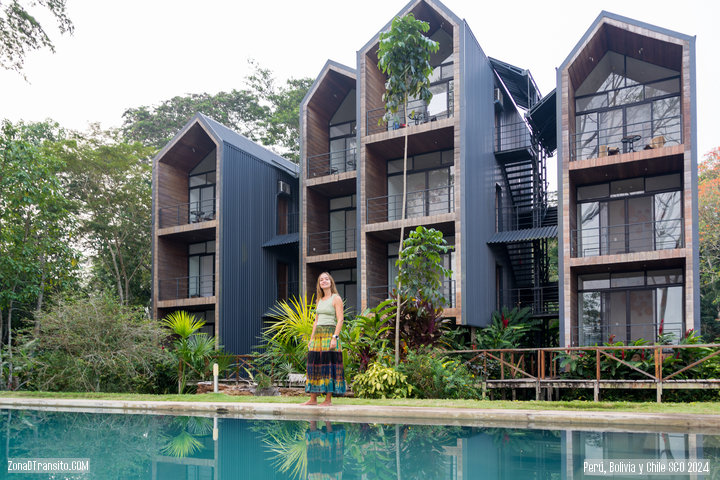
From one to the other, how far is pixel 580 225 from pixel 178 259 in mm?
13749

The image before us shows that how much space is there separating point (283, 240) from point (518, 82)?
964 centimetres

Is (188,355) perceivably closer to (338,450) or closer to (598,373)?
(598,373)

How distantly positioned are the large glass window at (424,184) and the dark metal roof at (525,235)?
5.26 feet

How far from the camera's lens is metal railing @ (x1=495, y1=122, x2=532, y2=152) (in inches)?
872

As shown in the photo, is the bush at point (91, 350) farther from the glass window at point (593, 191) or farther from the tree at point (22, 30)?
the glass window at point (593, 191)

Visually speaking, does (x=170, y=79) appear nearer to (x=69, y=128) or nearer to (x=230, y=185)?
(x=69, y=128)

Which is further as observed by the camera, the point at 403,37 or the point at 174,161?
the point at 174,161

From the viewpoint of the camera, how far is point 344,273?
22016 millimetres

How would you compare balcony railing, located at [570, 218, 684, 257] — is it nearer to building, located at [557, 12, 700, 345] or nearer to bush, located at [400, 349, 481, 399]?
building, located at [557, 12, 700, 345]

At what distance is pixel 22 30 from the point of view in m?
15.7

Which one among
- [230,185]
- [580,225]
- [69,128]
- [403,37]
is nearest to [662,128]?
[580,225]

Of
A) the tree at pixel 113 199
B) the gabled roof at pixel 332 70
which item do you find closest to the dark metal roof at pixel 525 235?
the gabled roof at pixel 332 70

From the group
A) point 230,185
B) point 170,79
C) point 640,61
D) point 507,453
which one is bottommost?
point 507,453

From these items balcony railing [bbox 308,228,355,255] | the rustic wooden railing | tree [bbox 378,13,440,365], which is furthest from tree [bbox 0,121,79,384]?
the rustic wooden railing
